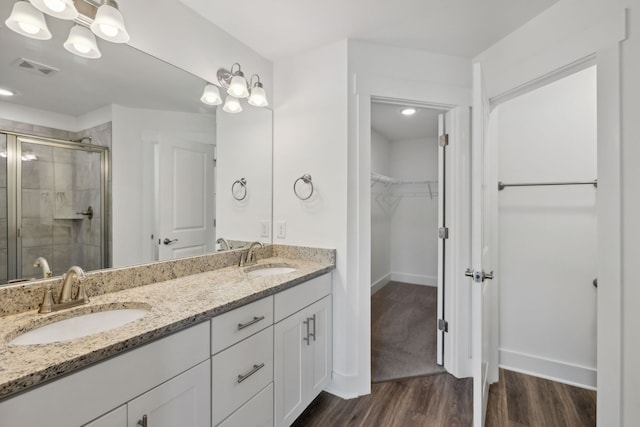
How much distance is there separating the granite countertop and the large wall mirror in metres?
0.23

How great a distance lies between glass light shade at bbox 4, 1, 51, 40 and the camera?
1.01 m

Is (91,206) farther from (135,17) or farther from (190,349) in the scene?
(135,17)

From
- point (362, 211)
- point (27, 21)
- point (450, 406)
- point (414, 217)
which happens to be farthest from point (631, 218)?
point (414, 217)

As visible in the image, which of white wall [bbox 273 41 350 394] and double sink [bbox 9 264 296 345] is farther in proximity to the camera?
white wall [bbox 273 41 350 394]

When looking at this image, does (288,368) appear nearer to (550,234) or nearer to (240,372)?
(240,372)

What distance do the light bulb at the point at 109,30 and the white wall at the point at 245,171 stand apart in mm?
714

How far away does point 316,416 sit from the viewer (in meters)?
1.65

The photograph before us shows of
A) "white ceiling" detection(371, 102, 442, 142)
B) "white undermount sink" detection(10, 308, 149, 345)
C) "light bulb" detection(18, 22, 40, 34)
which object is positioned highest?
"white ceiling" detection(371, 102, 442, 142)

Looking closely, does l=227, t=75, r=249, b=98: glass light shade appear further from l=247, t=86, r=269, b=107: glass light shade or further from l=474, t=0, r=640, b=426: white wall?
l=474, t=0, r=640, b=426: white wall

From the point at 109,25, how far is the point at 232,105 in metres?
0.79

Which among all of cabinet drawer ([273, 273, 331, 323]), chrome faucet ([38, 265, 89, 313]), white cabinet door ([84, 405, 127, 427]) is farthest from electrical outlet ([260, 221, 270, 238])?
white cabinet door ([84, 405, 127, 427])

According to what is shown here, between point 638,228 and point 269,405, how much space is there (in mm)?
1781

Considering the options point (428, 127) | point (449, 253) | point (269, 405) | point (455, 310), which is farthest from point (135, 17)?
point (428, 127)

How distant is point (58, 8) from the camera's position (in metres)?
1.06
